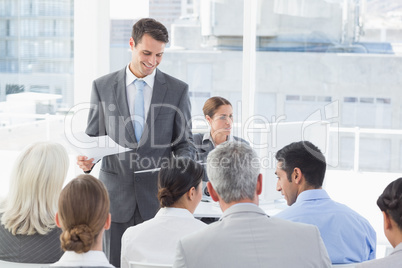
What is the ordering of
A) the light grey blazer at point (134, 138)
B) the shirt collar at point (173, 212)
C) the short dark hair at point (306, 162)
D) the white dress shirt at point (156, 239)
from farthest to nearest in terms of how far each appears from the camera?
the light grey blazer at point (134, 138), the short dark hair at point (306, 162), the shirt collar at point (173, 212), the white dress shirt at point (156, 239)

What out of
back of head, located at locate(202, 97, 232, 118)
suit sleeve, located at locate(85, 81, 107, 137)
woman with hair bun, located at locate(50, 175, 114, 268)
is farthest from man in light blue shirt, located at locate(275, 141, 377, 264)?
back of head, located at locate(202, 97, 232, 118)

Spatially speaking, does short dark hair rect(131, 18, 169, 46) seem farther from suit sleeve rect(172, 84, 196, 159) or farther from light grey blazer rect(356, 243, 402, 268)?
light grey blazer rect(356, 243, 402, 268)

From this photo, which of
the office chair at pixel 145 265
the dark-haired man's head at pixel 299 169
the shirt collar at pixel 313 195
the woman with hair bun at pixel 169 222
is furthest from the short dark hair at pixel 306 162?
the office chair at pixel 145 265

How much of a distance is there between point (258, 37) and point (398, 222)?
3733 millimetres

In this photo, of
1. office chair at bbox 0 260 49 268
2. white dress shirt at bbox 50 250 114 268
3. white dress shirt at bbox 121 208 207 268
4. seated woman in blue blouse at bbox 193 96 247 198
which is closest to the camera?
white dress shirt at bbox 50 250 114 268

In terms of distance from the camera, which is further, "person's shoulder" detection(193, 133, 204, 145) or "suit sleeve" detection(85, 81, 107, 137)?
"person's shoulder" detection(193, 133, 204, 145)

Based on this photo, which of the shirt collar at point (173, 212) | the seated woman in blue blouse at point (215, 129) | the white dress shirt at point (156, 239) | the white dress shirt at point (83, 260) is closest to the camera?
the white dress shirt at point (83, 260)

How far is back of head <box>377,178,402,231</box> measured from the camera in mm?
1637

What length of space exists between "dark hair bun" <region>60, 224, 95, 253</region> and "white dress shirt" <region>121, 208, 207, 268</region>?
427 mm

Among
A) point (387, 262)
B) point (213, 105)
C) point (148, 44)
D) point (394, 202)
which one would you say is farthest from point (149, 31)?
point (387, 262)

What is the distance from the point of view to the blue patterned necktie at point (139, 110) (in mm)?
2723

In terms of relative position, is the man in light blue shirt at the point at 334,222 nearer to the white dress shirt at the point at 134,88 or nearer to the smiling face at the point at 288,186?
the smiling face at the point at 288,186

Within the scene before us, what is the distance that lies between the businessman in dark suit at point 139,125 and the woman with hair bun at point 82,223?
43.3 inches

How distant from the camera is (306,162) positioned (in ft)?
7.65
